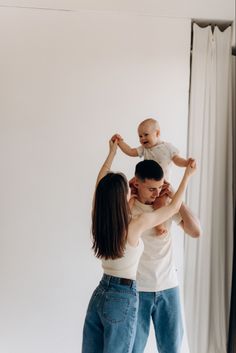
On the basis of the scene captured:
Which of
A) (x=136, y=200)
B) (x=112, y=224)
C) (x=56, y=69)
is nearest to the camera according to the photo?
(x=112, y=224)

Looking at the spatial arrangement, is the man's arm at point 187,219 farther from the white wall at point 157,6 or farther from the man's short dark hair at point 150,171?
the white wall at point 157,6

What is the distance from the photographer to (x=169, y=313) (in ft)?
5.24

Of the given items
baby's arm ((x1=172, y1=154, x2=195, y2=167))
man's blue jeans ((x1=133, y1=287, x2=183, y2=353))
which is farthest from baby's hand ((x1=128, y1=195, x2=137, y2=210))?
man's blue jeans ((x1=133, y1=287, x2=183, y2=353))

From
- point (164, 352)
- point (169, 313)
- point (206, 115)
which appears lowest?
point (164, 352)

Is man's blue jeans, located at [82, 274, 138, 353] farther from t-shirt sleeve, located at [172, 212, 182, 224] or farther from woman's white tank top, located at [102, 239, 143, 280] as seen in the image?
t-shirt sleeve, located at [172, 212, 182, 224]

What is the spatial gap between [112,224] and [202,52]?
1.36m

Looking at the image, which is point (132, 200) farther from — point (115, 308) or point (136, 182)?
point (115, 308)

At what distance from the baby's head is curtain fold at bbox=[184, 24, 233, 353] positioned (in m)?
0.70

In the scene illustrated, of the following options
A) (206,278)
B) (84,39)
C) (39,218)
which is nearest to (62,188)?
(39,218)

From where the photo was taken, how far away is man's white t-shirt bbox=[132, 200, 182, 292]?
1571 mm

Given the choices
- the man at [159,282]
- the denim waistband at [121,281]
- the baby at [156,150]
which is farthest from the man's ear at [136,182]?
the denim waistband at [121,281]

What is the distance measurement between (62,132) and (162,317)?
1120mm

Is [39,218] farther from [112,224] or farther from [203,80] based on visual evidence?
[203,80]

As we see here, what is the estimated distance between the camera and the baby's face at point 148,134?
1601 mm
